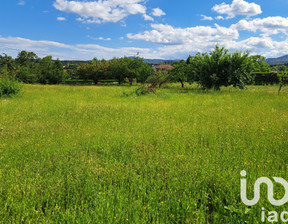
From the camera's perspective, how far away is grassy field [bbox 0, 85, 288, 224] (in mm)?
2672

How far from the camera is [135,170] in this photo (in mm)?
3729

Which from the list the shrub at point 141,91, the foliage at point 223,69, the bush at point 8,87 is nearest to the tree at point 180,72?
the foliage at point 223,69

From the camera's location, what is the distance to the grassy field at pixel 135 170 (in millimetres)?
2672

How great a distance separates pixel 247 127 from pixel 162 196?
15.7 ft

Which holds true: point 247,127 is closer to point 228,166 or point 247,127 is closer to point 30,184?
point 228,166

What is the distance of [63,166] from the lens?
393cm

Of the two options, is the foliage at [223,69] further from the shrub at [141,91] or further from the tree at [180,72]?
the shrub at [141,91]

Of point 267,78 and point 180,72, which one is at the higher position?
point 180,72

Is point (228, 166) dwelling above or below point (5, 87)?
below

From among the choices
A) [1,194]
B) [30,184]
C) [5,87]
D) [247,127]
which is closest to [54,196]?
[30,184]

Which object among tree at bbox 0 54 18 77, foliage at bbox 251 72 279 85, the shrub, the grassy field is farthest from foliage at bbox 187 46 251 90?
tree at bbox 0 54 18 77

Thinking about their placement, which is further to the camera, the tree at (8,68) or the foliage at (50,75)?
the foliage at (50,75)

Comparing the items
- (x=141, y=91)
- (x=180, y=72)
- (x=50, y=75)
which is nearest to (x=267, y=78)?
(x=180, y=72)

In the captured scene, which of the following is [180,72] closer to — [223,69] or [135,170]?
[223,69]
